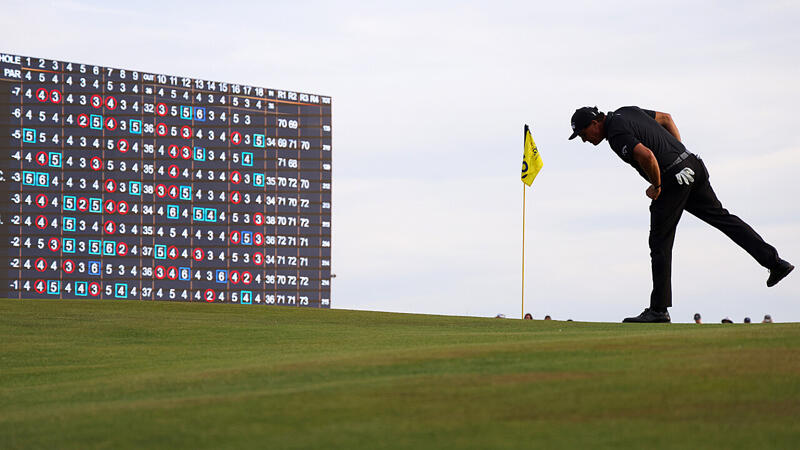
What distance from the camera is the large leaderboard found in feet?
198

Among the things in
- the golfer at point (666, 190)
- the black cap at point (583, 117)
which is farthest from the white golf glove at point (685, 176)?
the black cap at point (583, 117)

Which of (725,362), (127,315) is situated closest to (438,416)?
(725,362)

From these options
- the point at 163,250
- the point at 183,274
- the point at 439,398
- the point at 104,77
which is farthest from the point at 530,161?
the point at 104,77

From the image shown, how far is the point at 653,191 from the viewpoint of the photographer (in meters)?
13.0

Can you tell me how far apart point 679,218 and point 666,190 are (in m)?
0.36

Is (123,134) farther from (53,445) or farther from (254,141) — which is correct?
(53,445)

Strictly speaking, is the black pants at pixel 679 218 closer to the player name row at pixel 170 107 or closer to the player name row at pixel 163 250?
the player name row at pixel 163 250

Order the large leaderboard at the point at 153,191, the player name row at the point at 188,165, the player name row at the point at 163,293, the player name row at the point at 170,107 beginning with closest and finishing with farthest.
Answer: the player name row at the point at 163,293
the large leaderboard at the point at 153,191
the player name row at the point at 170,107
the player name row at the point at 188,165

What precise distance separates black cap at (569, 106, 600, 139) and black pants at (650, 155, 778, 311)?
1.03 metres

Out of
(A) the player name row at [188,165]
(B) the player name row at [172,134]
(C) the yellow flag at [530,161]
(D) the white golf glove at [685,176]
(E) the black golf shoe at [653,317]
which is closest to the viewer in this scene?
(D) the white golf glove at [685,176]

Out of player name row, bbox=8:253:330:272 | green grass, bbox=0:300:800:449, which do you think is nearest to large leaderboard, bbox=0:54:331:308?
player name row, bbox=8:253:330:272

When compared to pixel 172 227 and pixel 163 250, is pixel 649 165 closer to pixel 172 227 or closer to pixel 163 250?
pixel 163 250

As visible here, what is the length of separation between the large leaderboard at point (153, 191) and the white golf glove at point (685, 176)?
2001 inches

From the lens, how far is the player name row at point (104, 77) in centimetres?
6166
